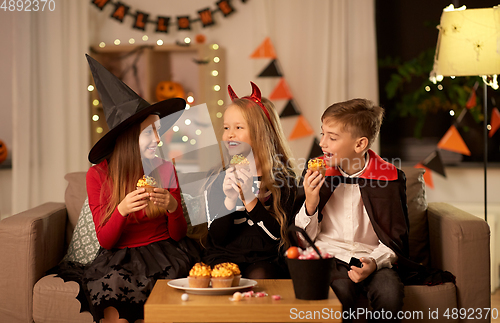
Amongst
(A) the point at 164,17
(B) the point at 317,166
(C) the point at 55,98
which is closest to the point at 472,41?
(B) the point at 317,166

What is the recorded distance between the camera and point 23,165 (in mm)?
3447

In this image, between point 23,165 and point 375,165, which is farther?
point 23,165

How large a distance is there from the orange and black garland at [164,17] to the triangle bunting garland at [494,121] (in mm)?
2147

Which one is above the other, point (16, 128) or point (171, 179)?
point (16, 128)

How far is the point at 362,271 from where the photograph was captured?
1726mm

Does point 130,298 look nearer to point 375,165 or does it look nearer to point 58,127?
point 375,165

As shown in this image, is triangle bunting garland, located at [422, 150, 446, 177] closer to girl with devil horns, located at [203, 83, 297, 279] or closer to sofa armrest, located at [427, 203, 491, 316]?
sofa armrest, located at [427, 203, 491, 316]

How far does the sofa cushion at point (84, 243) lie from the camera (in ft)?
7.18

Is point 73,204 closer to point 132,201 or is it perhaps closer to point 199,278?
point 132,201

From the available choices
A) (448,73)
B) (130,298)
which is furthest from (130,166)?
(448,73)

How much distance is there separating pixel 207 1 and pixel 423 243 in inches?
99.9

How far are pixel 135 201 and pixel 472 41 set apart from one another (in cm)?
186

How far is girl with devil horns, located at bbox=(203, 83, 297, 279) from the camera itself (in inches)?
77.3

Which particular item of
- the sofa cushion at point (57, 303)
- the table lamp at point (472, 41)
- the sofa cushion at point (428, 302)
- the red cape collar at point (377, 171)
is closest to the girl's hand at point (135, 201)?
the sofa cushion at point (57, 303)
